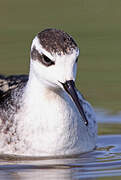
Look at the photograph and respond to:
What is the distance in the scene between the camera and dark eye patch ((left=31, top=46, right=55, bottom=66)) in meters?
10.9

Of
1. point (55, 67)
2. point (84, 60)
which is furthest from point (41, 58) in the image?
point (84, 60)

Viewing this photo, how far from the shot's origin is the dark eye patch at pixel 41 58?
1087 centimetres

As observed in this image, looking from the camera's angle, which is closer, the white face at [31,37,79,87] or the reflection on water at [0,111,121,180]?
the white face at [31,37,79,87]

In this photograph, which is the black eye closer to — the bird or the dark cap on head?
the bird

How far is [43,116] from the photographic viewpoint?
1160 centimetres

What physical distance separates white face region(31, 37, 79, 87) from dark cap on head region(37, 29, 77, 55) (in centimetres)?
6

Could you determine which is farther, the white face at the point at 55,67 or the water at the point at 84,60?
the water at the point at 84,60

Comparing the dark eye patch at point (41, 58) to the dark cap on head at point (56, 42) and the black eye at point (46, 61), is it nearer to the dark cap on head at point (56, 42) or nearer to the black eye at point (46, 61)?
the black eye at point (46, 61)

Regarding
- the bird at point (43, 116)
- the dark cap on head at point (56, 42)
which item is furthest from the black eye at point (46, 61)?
the dark cap on head at point (56, 42)

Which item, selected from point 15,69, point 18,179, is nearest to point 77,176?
point 18,179

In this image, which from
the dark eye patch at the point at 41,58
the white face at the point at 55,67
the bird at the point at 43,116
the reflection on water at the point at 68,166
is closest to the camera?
the white face at the point at 55,67

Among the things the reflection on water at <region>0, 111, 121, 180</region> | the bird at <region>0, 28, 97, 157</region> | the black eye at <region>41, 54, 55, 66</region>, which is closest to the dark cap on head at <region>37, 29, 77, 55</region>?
the bird at <region>0, 28, 97, 157</region>

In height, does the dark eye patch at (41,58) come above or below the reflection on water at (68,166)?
above

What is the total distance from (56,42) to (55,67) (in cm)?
40
